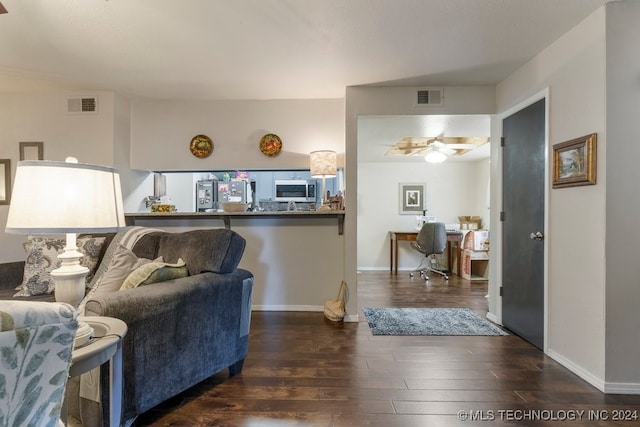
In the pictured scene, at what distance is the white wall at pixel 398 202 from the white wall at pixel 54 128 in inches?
157

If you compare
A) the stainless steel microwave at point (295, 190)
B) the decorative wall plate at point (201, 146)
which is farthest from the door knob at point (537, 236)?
the decorative wall plate at point (201, 146)

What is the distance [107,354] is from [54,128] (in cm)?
325

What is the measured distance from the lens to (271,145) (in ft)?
10.8

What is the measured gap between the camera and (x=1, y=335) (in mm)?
503

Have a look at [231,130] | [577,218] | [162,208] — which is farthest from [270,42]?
[577,218]

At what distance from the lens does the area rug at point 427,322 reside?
106 inches

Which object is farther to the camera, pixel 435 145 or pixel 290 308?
pixel 435 145

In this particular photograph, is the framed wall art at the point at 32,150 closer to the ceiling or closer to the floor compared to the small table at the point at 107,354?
closer to the ceiling

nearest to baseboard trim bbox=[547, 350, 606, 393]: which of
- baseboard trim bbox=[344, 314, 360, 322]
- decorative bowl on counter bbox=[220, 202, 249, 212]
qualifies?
baseboard trim bbox=[344, 314, 360, 322]

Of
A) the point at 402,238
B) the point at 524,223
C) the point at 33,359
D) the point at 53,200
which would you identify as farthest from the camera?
the point at 402,238

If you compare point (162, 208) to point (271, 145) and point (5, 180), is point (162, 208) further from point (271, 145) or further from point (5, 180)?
point (5, 180)

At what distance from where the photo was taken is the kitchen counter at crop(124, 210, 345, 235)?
3.05m

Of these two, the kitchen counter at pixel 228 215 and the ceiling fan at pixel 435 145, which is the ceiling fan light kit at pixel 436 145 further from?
the kitchen counter at pixel 228 215

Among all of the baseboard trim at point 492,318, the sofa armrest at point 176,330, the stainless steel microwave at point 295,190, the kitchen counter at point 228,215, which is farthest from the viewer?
the stainless steel microwave at point 295,190
